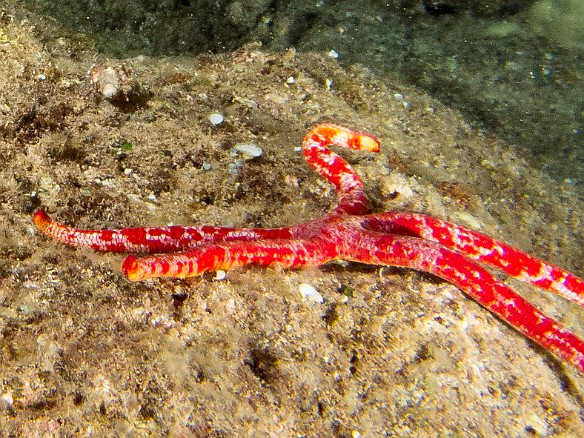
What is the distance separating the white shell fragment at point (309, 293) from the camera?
2.45 metres

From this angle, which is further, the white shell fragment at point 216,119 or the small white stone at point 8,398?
the white shell fragment at point 216,119

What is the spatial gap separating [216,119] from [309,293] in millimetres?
1570

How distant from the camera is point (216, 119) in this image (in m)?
3.35

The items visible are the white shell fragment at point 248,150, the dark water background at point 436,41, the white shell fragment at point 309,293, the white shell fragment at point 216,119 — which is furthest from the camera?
the dark water background at point 436,41

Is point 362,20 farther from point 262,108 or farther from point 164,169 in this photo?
point 164,169

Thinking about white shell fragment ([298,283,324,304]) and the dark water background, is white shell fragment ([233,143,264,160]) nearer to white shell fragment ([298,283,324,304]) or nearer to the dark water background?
white shell fragment ([298,283,324,304])

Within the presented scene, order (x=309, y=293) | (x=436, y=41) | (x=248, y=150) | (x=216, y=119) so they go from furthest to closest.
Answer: (x=436, y=41)
(x=216, y=119)
(x=248, y=150)
(x=309, y=293)

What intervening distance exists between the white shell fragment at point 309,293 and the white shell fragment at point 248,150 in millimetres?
1093

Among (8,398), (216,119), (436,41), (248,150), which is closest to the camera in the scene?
(8,398)

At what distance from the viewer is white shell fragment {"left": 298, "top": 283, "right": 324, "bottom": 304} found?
8.05 feet

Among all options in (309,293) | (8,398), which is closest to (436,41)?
(309,293)

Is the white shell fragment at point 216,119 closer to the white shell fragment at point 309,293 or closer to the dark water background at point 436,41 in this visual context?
the dark water background at point 436,41

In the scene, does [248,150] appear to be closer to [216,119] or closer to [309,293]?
[216,119]

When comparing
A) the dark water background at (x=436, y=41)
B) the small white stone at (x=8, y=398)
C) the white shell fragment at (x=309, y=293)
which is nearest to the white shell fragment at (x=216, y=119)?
the dark water background at (x=436, y=41)
